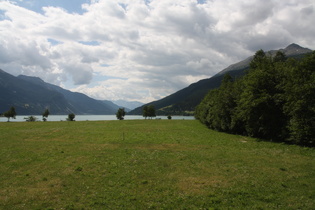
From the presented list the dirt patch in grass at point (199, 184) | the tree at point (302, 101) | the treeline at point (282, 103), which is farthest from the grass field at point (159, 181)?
the treeline at point (282, 103)

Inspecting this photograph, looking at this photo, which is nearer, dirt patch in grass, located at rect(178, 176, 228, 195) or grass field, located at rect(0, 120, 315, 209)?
grass field, located at rect(0, 120, 315, 209)

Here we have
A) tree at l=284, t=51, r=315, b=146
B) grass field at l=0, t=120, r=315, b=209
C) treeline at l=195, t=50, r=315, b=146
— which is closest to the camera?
grass field at l=0, t=120, r=315, b=209

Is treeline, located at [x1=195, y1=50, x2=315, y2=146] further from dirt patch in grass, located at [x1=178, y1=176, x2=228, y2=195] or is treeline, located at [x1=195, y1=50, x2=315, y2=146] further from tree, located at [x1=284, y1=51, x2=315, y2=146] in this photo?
dirt patch in grass, located at [x1=178, y1=176, x2=228, y2=195]

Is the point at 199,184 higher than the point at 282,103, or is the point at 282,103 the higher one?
the point at 282,103

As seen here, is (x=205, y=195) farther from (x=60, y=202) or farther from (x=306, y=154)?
(x=306, y=154)

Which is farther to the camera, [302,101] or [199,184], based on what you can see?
[302,101]

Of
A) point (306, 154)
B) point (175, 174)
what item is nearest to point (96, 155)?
point (175, 174)

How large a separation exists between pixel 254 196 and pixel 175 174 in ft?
22.6

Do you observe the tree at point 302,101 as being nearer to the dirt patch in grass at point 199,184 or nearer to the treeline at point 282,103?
the treeline at point 282,103

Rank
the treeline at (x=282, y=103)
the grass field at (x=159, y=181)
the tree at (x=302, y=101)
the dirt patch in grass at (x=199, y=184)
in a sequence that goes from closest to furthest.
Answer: the grass field at (x=159, y=181) < the dirt patch in grass at (x=199, y=184) < the tree at (x=302, y=101) < the treeline at (x=282, y=103)

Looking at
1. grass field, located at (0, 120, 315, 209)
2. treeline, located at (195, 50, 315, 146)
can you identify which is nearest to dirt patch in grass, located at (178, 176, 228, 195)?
grass field, located at (0, 120, 315, 209)

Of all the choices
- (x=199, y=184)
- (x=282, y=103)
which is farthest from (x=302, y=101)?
(x=199, y=184)

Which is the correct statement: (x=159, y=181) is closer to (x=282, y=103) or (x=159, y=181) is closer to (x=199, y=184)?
(x=199, y=184)

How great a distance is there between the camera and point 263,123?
39.3 m
